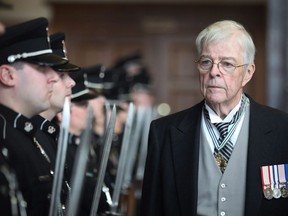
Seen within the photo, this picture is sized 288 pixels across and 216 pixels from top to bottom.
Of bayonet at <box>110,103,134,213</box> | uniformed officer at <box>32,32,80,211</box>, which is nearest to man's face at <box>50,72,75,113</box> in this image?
uniformed officer at <box>32,32,80,211</box>

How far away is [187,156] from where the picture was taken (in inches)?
128

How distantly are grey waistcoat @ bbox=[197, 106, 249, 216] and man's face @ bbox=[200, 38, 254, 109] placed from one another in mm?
176

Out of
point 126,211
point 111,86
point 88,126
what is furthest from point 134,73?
point 88,126

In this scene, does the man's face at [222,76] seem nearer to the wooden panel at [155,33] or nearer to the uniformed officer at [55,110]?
the uniformed officer at [55,110]

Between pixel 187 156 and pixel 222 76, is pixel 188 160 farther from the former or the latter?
pixel 222 76

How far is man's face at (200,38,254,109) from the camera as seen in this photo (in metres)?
3.23

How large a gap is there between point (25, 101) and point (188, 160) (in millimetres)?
727

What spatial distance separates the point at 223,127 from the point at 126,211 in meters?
2.46

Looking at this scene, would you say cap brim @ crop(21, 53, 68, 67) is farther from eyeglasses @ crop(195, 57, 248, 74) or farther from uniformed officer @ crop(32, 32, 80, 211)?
eyeglasses @ crop(195, 57, 248, 74)

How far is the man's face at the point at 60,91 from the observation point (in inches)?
129

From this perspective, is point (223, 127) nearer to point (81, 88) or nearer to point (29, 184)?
point (29, 184)

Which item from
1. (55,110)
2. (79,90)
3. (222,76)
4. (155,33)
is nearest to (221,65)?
(222,76)

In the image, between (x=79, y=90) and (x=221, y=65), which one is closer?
(x=221, y=65)

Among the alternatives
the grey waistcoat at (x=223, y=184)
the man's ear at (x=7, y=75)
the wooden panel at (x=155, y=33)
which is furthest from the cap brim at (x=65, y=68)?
the wooden panel at (x=155, y=33)
